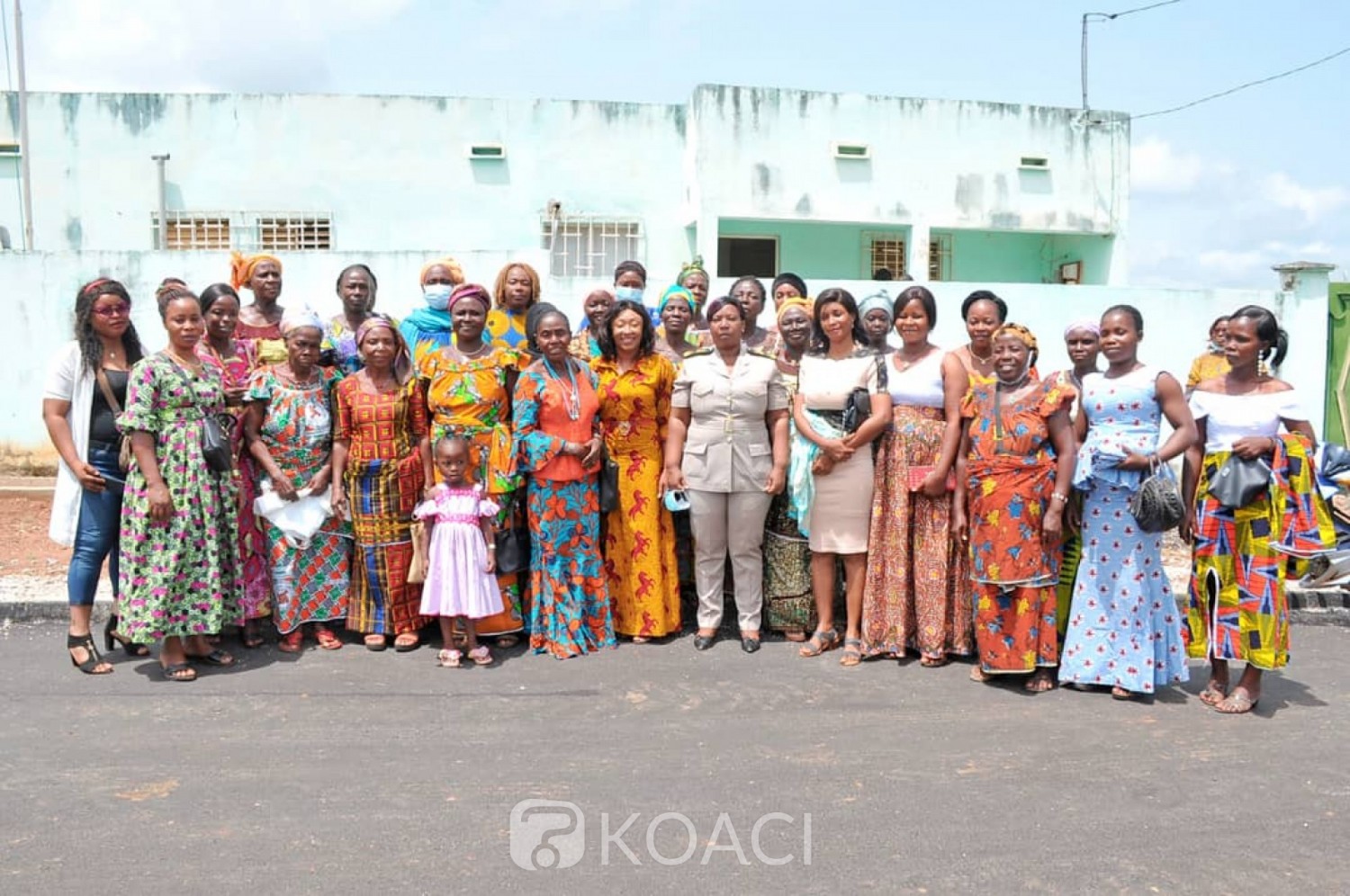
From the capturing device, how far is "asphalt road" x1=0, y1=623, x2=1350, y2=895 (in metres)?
3.00

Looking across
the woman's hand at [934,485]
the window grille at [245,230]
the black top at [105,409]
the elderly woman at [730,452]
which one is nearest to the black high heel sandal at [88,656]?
the black top at [105,409]

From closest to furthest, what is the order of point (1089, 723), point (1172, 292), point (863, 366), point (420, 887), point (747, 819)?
point (420, 887) → point (747, 819) → point (1089, 723) → point (863, 366) → point (1172, 292)

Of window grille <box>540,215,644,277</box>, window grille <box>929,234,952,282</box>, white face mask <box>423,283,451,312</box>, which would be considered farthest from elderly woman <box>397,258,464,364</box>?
window grille <box>929,234,952,282</box>

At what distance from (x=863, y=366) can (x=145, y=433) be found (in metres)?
3.46

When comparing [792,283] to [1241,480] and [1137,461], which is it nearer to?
[1137,461]

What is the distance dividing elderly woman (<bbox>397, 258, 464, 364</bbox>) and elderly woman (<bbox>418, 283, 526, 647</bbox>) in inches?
14.6

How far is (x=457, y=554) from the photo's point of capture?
16.5 ft

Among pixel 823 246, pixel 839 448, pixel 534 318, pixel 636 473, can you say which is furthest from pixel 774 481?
pixel 823 246

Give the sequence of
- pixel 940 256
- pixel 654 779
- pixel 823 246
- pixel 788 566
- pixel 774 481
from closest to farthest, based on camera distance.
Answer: pixel 654 779
pixel 774 481
pixel 788 566
pixel 823 246
pixel 940 256

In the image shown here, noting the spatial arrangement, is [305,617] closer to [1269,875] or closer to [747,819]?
[747,819]

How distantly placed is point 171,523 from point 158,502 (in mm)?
137

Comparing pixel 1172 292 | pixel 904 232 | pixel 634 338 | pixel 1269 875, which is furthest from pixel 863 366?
pixel 904 232

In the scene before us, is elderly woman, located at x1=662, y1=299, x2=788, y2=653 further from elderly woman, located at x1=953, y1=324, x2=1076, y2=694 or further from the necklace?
elderly woman, located at x1=953, y1=324, x2=1076, y2=694

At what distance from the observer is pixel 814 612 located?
18.1 ft
